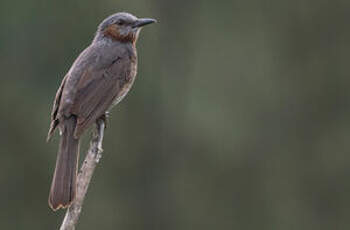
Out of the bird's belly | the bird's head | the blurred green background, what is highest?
the bird's head

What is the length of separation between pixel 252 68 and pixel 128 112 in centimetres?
237

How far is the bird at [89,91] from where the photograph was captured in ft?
25.2

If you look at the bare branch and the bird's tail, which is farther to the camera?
the bird's tail

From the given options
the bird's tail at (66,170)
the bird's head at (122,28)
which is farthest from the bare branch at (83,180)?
the bird's head at (122,28)

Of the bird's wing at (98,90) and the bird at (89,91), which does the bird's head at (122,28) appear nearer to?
the bird at (89,91)

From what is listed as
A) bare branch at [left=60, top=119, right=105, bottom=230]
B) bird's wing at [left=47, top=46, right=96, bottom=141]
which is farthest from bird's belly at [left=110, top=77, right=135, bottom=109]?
bare branch at [left=60, top=119, right=105, bottom=230]

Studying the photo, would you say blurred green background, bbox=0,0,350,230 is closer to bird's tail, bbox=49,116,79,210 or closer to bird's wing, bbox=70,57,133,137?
bird's wing, bbox=70,57,133,137

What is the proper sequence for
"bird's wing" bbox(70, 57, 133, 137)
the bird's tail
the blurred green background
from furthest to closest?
1. the blurred green background
2. "bird's wing" bbox(70, 57, 133, 137)
3. the bird's tail

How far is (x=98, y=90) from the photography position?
334 inches

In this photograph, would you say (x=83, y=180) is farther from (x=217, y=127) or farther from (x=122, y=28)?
(x=217, y=127)

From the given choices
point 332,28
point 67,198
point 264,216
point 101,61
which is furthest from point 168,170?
point 67,198

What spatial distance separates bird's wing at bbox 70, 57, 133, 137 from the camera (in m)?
8.16

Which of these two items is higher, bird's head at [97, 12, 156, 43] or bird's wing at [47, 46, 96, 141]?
bird's head at [97, 12, 156, 43]

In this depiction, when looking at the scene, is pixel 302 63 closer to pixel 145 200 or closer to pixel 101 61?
pixel 145 200
